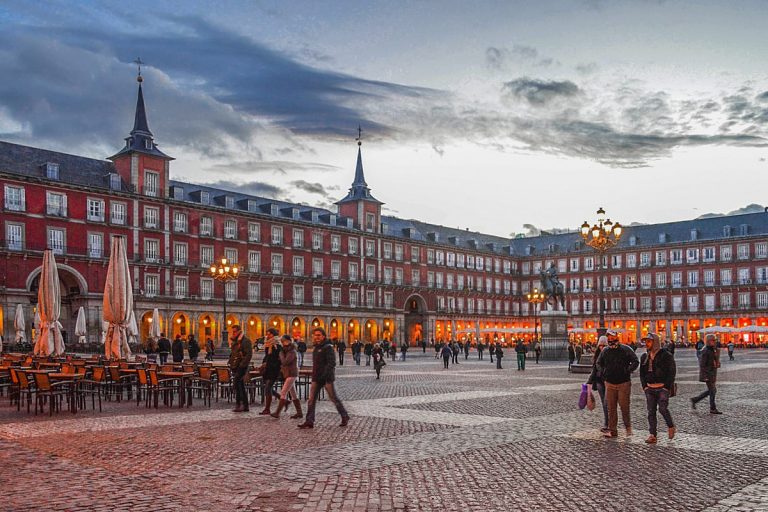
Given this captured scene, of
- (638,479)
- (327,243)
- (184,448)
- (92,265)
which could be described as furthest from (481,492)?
(327,243)

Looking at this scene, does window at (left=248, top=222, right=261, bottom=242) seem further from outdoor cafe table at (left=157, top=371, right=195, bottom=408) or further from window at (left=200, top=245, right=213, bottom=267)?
outdoor cafe table at (left=157, top=371, right=195, bottom=408)

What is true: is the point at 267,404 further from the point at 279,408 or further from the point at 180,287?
the point at 180,287

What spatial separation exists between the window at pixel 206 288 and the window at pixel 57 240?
1200cm

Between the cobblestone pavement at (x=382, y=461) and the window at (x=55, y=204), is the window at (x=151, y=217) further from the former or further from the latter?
the cobblestone pavement at (x=382, y=461)

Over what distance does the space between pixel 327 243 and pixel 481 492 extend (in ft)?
215

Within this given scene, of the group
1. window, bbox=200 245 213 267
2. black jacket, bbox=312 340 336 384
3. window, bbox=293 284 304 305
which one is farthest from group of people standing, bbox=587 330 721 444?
window, bbox=293 284 304 305

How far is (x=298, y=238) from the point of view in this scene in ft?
230

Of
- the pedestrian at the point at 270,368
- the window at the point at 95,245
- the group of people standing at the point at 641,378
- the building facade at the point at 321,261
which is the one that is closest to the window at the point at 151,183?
the building facade at the point at 321,261

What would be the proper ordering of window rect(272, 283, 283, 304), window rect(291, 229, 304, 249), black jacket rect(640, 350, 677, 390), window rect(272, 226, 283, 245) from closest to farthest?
black jacket rect(640, 350, 677, 390), window rect(272, 283, 283, 304), window rect(272, 226, 283, 245), window rect(291, 229, 304, 249)

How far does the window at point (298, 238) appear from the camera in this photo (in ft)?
229

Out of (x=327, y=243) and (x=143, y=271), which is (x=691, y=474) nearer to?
(x=143, y=271)

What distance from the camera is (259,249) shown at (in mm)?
66750

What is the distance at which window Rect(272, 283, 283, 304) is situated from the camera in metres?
67.3

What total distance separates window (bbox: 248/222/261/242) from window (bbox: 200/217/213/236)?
13.5 feet
